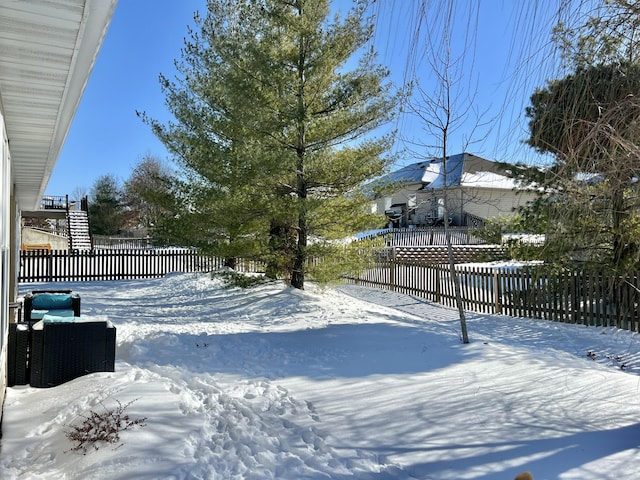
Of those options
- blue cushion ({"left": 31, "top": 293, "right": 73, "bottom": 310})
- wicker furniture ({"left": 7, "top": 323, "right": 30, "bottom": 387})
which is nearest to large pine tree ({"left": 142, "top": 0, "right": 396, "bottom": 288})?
blue cushion ({"left": 31, "top": 293, "right": 73, "bottom": 310})

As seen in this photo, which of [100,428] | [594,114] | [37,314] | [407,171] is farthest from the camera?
[407,171]

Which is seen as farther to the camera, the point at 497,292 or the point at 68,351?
the point at 497,292

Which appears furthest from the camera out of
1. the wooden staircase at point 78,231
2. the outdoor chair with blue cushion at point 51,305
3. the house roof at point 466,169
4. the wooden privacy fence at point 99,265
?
the wooden staircase at point 78,231

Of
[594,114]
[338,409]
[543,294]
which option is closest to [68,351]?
[338,409]

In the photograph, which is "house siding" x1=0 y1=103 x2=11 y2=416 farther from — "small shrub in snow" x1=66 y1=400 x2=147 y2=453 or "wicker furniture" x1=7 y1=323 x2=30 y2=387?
"small shrub in snow" x1=66 y1=400 x2=147 y2=453

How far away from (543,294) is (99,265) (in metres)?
17.5

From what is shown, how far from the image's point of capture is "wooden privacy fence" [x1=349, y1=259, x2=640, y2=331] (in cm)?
938

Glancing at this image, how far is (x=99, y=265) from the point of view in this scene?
20172mm

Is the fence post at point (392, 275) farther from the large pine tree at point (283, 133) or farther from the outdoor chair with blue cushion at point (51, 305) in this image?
the outdoor chair with blue cushion at point (51, 305)

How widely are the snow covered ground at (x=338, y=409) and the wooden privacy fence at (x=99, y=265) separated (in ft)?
39.7

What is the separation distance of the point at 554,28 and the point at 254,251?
9089 millimetres

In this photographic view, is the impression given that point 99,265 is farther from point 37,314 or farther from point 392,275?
point 37,314

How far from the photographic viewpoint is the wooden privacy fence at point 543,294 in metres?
9.38

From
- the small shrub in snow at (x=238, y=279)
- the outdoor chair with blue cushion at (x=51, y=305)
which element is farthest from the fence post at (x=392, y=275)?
the outdoor chair with blue cushion at (x=51, y=305)
